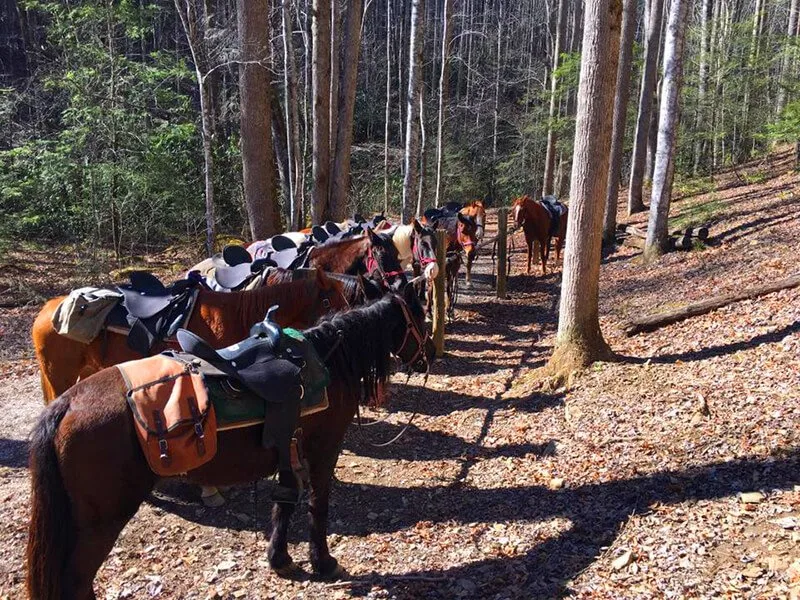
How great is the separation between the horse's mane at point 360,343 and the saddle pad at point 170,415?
0.98 metres

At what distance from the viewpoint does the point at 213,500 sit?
512 centimetres

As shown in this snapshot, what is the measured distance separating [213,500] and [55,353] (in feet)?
6.63

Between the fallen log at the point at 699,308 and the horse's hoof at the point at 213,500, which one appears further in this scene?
the fallen log at the point at 699,308

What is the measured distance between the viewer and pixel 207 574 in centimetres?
425

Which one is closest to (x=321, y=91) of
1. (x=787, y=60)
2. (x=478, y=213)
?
(x=478, y=213)

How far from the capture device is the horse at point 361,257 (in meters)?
7.22

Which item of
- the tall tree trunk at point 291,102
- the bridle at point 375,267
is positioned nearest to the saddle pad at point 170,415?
the bridle at point 375,267

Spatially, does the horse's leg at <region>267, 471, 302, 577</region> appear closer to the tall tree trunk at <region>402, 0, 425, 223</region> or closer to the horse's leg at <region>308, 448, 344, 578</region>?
the horse's leg at <region>308, 448, 344, 578</region>

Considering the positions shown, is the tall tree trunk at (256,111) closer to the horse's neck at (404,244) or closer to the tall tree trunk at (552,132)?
the horse's neck at (404,244)

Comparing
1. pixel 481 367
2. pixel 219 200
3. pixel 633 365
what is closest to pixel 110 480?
pixel 633 365

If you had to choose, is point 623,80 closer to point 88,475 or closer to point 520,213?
point 520,213

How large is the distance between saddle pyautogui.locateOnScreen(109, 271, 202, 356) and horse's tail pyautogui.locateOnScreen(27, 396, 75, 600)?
2.24 metres

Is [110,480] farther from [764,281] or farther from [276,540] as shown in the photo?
[764,281]

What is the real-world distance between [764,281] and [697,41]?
75.3ft
